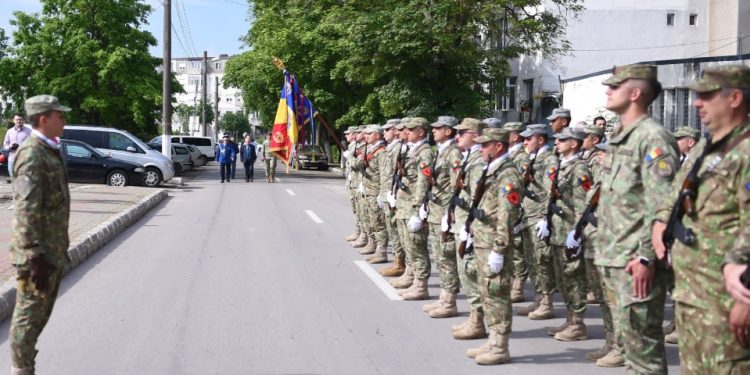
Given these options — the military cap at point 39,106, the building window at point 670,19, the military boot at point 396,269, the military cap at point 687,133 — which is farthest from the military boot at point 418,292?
the building window at point 670,19

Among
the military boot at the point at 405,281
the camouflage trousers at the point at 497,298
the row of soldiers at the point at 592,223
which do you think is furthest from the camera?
the military boot at the point at 405,281

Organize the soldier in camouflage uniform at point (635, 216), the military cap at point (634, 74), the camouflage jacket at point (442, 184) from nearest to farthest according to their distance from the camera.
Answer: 1. the soldier in camouflage uniform at point (635, 216)
2. the military cap at point (634, 74)
3. the camouflage jacket at point (442, 184)

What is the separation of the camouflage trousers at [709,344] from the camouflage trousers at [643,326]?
2.07 ft

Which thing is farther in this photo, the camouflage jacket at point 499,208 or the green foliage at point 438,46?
the green foliage at point 438,46

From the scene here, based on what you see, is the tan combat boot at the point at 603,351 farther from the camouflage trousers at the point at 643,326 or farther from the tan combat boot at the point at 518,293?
the tan combat boot at the point at 518,293

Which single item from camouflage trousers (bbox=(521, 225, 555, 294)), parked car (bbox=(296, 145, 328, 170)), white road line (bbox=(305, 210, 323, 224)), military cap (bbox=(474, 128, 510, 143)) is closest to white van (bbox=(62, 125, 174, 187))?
white road line (bbox=(305, 210, 323, 224))

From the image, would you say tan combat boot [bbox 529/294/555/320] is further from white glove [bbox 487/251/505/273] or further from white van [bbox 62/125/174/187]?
white van [bbox 62/125/174/187]

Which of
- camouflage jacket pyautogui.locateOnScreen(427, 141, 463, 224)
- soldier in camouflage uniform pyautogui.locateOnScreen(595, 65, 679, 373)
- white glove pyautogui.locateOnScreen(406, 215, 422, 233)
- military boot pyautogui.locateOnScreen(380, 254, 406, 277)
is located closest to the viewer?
soldier in camouflage uniform pyautogui.locateOnScreen(595, 65, 679, 373)

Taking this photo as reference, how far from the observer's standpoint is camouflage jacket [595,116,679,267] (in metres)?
4.50

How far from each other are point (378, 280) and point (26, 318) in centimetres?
545

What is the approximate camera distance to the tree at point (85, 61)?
3716 cm

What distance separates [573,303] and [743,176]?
12.8 ft

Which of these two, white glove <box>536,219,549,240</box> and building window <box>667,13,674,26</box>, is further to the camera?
building window <box>667,13,674,26</box>

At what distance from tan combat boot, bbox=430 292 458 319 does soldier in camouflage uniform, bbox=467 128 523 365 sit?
148cm
